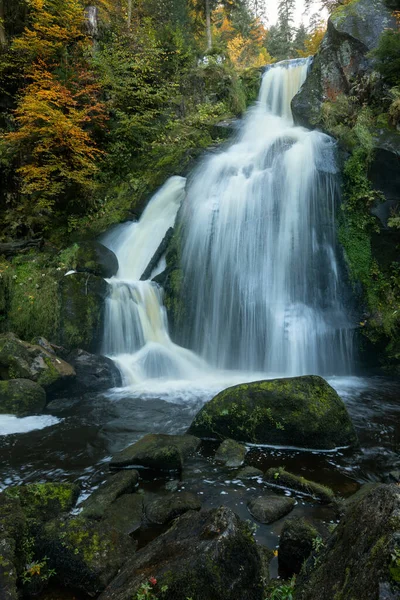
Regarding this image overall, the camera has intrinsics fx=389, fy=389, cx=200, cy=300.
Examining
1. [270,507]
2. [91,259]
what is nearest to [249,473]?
[270,507]

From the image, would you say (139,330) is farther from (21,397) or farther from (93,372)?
(21,397)

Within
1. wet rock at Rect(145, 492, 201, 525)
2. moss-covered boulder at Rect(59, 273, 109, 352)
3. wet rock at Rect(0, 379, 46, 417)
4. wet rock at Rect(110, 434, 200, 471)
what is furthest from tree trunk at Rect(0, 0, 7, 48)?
wet rock at Rect(145, 492, 201, 525)

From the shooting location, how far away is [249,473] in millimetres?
5191

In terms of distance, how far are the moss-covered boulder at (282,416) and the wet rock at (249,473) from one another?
35.9 inches

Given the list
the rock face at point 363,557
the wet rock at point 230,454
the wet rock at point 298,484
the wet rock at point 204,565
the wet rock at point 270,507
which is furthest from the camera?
the wet rock at point 230,454

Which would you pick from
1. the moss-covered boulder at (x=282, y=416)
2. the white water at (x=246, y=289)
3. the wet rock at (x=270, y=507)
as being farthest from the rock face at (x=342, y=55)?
the wet rock at (x=270, y=507)

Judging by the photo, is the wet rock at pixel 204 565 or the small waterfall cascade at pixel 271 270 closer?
the wet rock at pixel 204 565

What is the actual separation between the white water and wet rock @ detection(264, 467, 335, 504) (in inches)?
153

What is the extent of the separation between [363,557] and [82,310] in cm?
943

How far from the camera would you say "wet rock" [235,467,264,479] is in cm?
514

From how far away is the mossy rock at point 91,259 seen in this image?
1131cm

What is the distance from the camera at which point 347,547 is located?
6.46 feet

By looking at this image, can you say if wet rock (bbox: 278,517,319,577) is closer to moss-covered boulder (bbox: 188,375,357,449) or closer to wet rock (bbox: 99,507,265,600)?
wet rock (bbox: 99,507,265,600)

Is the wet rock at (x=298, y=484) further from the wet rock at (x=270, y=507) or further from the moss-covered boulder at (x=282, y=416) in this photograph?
the moss-covered boulder at (x=282, y=416)
